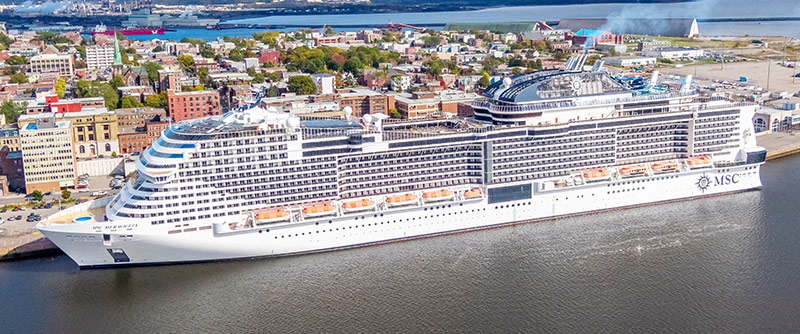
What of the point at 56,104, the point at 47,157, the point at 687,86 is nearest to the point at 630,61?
the point at 687,86

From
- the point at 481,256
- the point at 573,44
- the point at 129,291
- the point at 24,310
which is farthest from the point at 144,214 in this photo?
the point at 573,44

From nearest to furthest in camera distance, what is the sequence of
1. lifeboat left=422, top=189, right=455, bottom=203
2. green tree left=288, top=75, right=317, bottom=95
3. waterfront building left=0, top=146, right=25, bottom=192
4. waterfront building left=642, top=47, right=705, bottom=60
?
1. lifeboat left=422, top=189, right=455, bottom=203
2. waterfront building left=0, top=146, right=25, bottom=192
3. green tree left=288, top=75, right=317, bottom=95
4. waterfront building left=642, top=47, right=705, bottom=60

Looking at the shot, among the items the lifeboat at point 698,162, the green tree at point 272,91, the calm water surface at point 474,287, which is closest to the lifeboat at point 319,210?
the calm water surface at point 474,287

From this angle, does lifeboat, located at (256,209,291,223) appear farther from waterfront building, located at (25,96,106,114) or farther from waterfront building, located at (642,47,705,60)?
waterfront building, located at (642,47,705,60)

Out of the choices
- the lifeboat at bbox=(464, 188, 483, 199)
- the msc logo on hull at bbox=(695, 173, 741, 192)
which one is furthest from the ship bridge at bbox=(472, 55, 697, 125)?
the msc logo on hull at bbox=(695, 173, 741, 192)

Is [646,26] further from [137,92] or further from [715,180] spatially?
[715,180]

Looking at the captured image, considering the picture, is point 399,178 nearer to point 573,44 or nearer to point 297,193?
point 297,193
